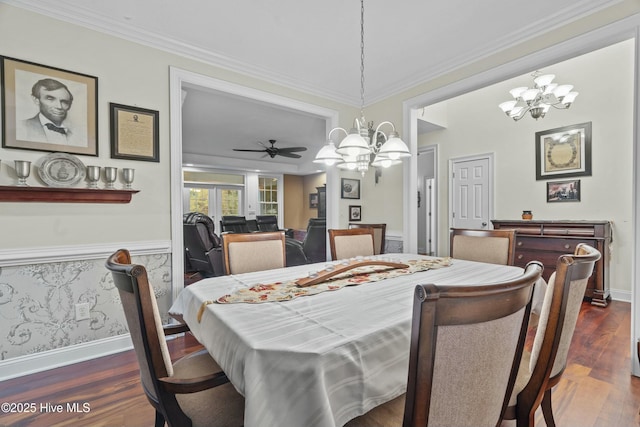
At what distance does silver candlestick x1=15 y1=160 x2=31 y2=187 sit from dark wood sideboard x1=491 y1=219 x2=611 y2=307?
15.9 ft

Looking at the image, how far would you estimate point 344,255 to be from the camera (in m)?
2.49

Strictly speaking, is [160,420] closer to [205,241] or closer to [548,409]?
[548,409]

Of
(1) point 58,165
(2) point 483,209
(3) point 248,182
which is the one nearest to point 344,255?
(1) point 58,165

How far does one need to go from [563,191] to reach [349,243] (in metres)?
3.34

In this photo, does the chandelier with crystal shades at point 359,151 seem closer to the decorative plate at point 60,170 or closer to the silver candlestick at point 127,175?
the silver candlestick at point 127,175

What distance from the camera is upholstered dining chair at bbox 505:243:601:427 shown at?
933 millimetres

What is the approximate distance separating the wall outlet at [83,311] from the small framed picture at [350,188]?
283cm

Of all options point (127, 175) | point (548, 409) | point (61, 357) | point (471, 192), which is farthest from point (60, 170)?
point (471, 192)

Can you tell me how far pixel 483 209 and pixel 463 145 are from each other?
1.16 m

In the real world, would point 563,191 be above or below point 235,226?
above

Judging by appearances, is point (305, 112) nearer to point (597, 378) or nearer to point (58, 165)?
point (58, 165)

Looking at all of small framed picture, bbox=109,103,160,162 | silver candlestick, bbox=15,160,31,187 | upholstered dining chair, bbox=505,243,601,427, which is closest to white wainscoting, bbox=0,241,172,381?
silver candlestick, bbox=15,160,31,187

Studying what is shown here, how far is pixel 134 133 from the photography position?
2.37 meters

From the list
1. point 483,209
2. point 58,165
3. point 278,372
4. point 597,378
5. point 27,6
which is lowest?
point 597,378
